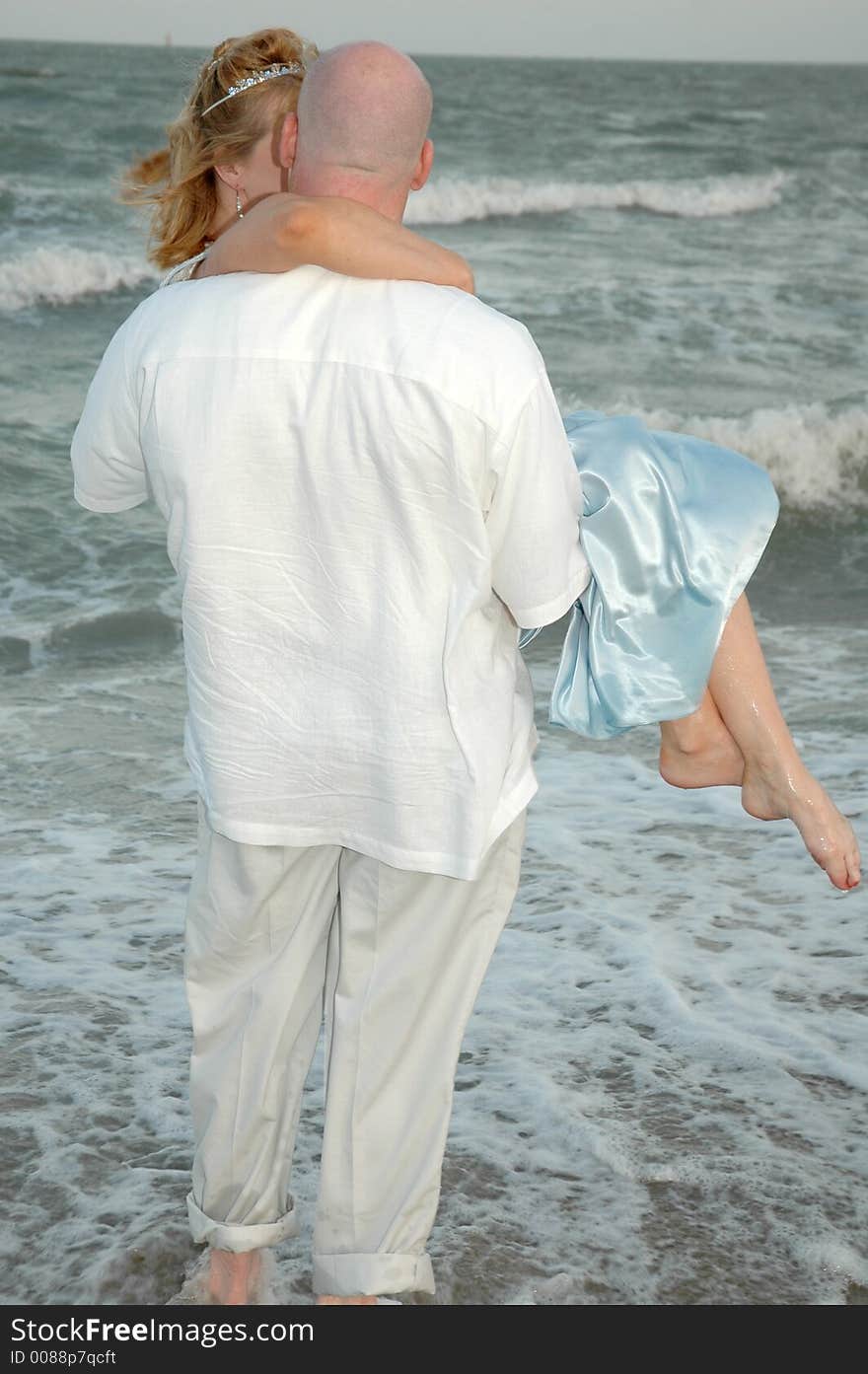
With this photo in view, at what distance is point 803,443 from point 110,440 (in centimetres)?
789

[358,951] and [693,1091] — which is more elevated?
[358,951]

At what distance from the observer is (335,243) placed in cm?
159

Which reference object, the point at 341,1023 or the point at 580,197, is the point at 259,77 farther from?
the point at 580,197

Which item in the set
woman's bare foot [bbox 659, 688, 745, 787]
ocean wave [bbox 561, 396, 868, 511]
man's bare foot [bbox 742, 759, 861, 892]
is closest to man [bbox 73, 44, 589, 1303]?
woman's bare foot [bbox 659, 688, 745, 787]

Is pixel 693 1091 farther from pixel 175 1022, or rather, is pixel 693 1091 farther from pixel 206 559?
pixel 206 559

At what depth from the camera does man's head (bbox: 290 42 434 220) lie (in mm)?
1607

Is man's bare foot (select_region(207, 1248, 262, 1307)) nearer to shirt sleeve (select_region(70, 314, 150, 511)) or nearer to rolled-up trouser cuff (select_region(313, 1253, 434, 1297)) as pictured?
rolled-up trouser cuff (select_region(313, 1253, 434, 1297))

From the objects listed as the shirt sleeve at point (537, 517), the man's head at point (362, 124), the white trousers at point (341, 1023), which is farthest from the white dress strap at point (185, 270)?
the white trousers at point (341, 1023)

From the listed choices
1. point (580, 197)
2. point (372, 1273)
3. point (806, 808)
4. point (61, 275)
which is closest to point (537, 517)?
point (806, 808)

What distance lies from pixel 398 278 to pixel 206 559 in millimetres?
406

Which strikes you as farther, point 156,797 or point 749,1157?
point 156,797

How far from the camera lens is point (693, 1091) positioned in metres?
2.74

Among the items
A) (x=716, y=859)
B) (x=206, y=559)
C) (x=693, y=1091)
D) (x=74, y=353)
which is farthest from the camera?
(x=74, y=353)
